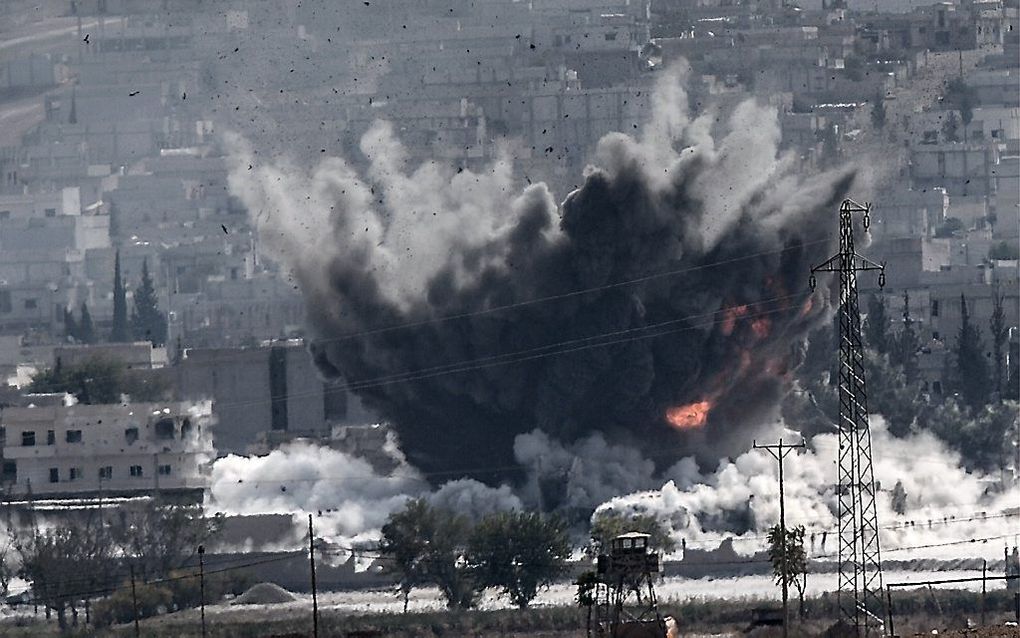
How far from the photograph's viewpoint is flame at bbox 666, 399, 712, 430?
308 feet

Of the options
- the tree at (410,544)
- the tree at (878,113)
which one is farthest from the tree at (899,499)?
the tree at (878,113)

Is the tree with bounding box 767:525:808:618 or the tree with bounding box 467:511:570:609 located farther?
the tree with bounding box 467:511:570:609

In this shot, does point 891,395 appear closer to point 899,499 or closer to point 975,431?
point 975,431

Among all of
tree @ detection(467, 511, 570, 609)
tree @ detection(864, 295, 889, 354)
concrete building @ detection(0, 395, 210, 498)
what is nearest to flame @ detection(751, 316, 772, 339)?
concrete building @ detection(0, 395, 210, 498)

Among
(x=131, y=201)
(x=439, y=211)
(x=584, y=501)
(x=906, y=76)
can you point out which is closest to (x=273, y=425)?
(x=439, y=211)

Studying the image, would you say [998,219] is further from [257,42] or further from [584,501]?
[584,501]

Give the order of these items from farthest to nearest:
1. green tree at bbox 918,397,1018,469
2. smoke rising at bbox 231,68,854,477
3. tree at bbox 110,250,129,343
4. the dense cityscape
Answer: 1. tree at bbox 110,250,129,343
2. green tree at bbox 918,397,1018,469
3. smoke rising at bbox 231,68,854,477
4. the dense cityscape

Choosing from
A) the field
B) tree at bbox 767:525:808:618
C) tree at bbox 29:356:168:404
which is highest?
tree at bbox 29:356:168:404

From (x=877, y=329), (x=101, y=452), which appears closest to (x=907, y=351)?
(x=877, y=329)

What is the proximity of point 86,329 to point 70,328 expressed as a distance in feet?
11.1

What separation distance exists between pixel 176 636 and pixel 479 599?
9063 millimetres

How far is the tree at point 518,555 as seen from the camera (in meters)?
78.2

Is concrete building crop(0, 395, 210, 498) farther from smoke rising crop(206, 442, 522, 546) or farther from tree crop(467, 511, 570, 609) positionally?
tree crop(467, 511, 570, 609)

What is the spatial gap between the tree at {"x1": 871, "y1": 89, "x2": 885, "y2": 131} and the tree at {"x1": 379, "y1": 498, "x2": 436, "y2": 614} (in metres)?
90.7
